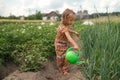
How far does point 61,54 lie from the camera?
22.9 ft

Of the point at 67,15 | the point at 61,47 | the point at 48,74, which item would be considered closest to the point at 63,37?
the point at 61,47

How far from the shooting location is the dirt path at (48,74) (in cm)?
612

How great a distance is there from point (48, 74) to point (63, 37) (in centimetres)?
77

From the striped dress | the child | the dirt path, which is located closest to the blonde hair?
the child

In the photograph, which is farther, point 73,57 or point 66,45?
point 66,45

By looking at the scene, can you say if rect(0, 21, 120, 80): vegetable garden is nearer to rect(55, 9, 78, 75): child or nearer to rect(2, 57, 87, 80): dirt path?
rect(2, 57, 87, 80): dirt path

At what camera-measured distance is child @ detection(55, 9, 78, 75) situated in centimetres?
646

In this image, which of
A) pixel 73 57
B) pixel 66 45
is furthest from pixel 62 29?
pixel 73 57

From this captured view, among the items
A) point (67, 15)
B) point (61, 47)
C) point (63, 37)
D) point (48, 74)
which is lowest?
point (48, 74)

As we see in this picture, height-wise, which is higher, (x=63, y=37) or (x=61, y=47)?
(x=63, y=37)

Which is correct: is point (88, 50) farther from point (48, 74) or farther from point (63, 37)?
point (48, 74)

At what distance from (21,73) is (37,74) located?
1.03 ft

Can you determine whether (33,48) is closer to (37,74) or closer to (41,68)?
(41,68)

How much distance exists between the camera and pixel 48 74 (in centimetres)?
684
